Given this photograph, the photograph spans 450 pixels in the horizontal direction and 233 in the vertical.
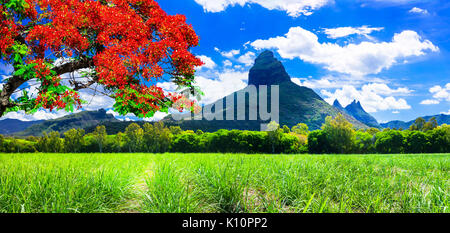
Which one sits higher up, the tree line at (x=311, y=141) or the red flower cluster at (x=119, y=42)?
the red flower cluster at (x=119, y=42)

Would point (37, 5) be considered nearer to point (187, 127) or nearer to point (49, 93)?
point (49, 93)

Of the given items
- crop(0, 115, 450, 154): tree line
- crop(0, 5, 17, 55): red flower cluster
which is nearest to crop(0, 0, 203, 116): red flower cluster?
crop(0, 5, 17, 55): red flower cluster

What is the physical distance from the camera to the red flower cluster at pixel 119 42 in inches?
217

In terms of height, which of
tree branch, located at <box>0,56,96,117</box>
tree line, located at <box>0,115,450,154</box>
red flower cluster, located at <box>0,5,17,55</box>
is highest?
red flower cluster, located at <box>0,5,17,55</box>

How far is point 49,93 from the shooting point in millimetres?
5398

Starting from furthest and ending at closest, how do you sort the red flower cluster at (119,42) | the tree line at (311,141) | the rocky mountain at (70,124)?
1. the tree line at (311,141)
2. the rocky mountain at (70,124)
3. the red flower cluster at (119,42)

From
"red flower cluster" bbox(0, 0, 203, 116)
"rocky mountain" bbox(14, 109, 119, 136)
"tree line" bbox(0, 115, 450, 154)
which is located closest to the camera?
"red flower cluster" bbox(0, 0, 203, 116)

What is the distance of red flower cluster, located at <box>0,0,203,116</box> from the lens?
5.52 metres

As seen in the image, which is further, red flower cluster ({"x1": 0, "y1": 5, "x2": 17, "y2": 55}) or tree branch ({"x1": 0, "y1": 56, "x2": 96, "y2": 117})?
tree branch ({"x1": 0, "y1": 56, "x2": 96, "y2": 117})

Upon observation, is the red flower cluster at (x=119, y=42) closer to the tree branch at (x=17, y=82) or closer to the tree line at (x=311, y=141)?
the tree branch at (x=17, y=82)

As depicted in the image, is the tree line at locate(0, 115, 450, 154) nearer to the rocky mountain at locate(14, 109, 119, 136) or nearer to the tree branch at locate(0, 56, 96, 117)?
the rocky mountain at locate(14, 109, 119, 136)

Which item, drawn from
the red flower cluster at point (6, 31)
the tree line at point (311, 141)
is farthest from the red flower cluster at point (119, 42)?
the tree line at point (311, 141)

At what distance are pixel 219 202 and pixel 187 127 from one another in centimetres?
6546
